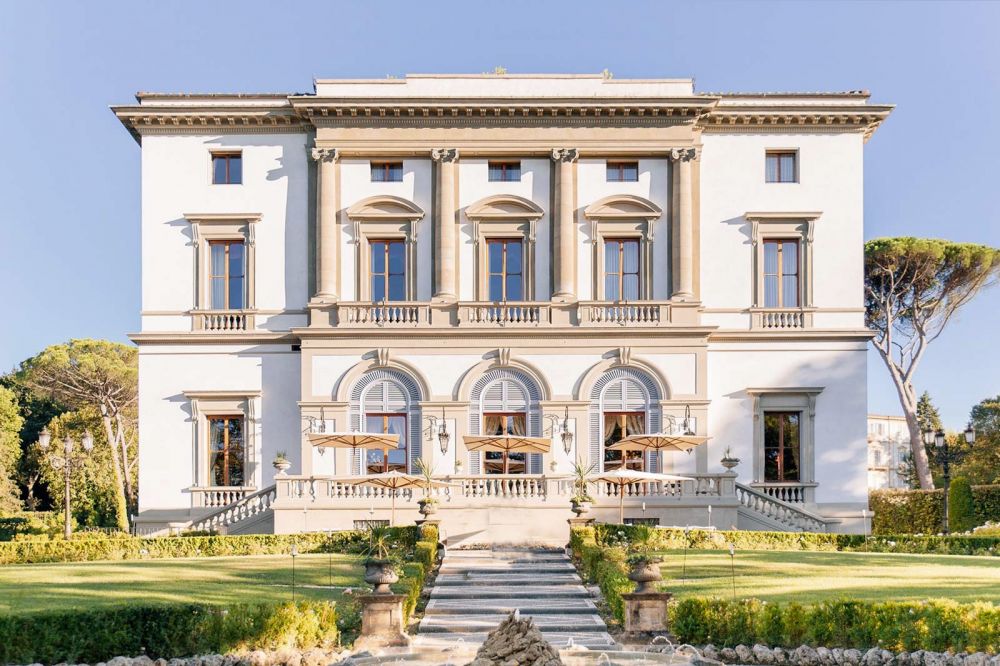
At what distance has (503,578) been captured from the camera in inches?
900

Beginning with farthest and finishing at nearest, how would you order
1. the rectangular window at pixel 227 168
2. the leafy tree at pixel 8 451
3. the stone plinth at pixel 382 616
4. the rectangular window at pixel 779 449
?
the leafy tree at pixel 8 451, the rectangular window at pixel 227 168, the rectangular window at pixel 779 449, the stone plinth at pixel 382 616

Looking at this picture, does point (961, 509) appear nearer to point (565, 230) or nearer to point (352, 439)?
point (565, 230)

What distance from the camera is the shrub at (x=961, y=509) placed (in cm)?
3894

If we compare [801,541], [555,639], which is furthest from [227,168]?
[555,639]

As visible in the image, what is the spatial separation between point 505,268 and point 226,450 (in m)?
11.1

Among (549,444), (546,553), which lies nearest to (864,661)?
(546,553)

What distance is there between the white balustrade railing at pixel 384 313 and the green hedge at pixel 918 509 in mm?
19522

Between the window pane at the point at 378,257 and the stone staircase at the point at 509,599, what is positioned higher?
the window pane at the point at 378,257

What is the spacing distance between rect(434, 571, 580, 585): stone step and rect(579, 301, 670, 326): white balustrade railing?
12257 millimetres

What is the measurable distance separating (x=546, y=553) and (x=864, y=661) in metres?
13.2

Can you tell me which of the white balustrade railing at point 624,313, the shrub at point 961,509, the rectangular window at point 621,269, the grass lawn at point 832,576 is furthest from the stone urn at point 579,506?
the shrub at point 961,509

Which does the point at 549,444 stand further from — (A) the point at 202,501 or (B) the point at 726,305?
(A) the point at 202,501

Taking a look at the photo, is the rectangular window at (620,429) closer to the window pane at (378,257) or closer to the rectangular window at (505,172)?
the rectangular window at (505,172)

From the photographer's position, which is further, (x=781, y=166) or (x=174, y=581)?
(x=781, y=166)
